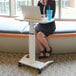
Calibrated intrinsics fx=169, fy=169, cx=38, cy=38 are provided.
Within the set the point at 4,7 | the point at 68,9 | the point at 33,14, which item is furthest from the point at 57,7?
the point at 33,14

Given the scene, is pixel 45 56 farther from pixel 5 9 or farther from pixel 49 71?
pixel 5 9

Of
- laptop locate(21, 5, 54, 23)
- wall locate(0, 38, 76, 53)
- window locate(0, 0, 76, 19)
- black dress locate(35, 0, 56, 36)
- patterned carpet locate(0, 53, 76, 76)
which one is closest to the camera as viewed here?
laptop locate(21, 5, 54, 23)

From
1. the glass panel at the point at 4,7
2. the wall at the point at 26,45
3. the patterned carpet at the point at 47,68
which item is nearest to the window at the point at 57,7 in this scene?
the glass panel at the point at 4,7

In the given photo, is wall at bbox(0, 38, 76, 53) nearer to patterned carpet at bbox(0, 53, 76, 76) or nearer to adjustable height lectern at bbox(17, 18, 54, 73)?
patterned carpet at bbox(0, 53, 76, 76)

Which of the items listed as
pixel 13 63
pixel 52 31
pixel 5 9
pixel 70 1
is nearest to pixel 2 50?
pixel 13 63

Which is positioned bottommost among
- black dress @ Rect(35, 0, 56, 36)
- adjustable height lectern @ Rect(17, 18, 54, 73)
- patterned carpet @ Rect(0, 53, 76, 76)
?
patterned carpet @ Rect(0, 53, 76, 76)

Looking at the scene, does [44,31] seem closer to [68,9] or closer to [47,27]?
[47,27]

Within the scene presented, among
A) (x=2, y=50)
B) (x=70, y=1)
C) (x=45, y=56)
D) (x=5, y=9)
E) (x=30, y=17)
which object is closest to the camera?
(x=30, y=17)

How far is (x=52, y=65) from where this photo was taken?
3156mm

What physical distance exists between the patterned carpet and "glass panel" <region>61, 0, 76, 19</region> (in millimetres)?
1651

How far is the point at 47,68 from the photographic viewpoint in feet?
10.0

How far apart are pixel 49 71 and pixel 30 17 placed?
0.99 meters

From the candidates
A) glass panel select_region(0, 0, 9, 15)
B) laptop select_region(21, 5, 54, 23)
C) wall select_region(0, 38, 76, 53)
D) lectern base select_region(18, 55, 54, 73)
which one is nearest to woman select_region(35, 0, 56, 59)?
wall select_region(0, 38, 76, 53)

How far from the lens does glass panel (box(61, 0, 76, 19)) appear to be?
4.81 meters
